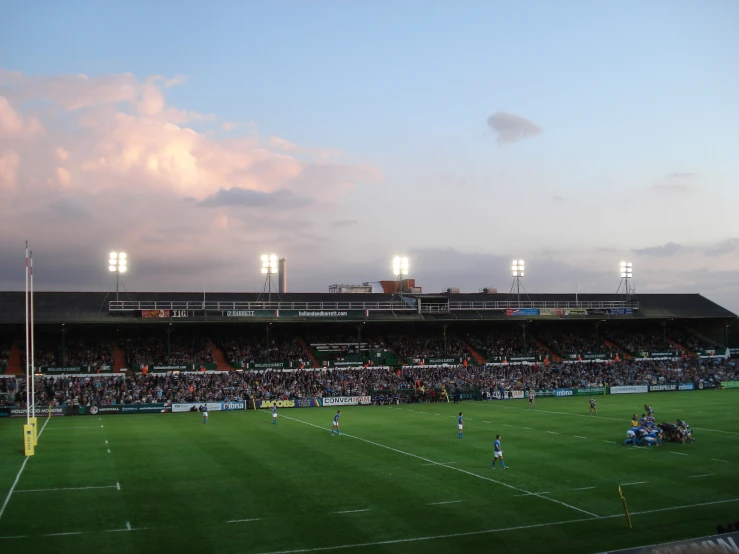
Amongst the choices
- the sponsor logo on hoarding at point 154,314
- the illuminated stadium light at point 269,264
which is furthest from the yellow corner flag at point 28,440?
the illuminated stadium light at point 269,264

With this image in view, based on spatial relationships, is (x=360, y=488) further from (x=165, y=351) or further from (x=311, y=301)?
(x=311, y=301)

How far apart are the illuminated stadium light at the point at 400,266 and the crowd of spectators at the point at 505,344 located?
1133 cm

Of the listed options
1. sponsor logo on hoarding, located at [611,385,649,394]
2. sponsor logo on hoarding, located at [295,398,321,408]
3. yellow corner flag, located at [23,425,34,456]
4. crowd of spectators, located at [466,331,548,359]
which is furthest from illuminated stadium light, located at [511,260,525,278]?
yellow corner flag, located at [23,425,34,456]

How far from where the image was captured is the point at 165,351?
7169 cm

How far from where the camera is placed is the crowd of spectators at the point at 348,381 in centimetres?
6072

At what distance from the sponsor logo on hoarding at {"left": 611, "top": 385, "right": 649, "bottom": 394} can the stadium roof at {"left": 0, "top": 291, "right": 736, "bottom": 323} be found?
43.8 feet

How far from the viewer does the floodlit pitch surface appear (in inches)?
829

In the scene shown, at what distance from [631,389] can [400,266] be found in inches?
1193

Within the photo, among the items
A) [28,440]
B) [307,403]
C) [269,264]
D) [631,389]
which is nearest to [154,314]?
[269,264]

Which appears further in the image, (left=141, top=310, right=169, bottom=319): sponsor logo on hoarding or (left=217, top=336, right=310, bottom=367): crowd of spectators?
(left=217, top=336, right=310, bottom=367): crowd of spectators

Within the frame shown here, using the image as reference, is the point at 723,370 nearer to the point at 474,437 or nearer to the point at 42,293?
the point at 474,437

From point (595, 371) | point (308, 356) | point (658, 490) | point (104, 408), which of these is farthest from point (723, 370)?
point (104, 408)

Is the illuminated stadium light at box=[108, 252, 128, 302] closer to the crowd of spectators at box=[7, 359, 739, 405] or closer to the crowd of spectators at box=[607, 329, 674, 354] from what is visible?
the crowd of spectators at box=[7, 359, 739, 405]

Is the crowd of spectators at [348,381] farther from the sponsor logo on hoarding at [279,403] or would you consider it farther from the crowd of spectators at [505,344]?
the crowd of spectators at [505,344]
